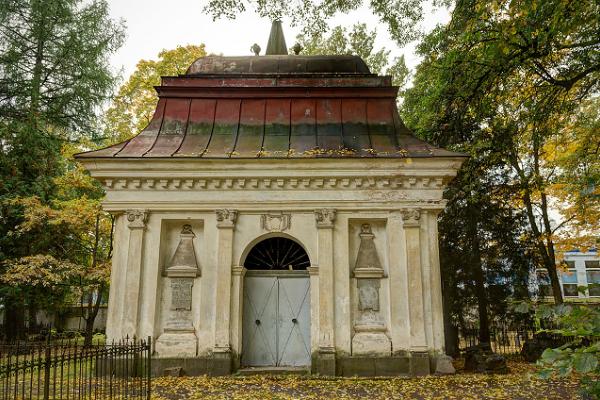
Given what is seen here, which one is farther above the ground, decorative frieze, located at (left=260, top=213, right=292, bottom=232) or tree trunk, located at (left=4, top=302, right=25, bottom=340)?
decorative frieze, located at (left=260, top=213, right=292, bottom=232)

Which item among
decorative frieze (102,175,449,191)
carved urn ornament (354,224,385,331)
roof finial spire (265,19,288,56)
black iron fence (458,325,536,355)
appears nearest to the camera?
carved urn ornament (354,224,385,331)

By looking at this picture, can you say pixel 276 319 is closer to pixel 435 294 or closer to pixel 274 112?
pixel 435 294

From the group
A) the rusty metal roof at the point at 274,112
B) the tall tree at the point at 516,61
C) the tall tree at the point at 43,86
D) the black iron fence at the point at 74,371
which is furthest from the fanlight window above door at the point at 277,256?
the tall tree at the point at 43,86

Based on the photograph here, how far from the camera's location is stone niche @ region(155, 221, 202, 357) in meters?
10.6

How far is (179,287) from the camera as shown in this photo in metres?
11.0

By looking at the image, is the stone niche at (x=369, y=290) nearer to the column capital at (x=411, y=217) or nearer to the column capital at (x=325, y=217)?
the column capital at (x=411, y=217)

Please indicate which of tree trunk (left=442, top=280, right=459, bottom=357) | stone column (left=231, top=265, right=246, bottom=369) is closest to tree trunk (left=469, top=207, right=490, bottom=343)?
tree trunk (left=442, top=280, right=459, bottom=357)

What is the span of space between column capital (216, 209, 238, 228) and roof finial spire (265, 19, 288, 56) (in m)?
7.92

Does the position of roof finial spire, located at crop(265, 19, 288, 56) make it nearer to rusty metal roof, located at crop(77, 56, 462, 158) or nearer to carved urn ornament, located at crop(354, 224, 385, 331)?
rusty metal roof, located at crop(77, 56, 462, 158)

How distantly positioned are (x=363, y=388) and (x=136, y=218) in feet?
21.0

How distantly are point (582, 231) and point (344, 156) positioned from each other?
448 inches

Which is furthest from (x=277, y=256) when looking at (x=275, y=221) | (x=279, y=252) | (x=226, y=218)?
(x=226, y=218)

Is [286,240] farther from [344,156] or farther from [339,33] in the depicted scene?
[339,33]

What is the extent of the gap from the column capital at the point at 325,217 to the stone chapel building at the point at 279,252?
0.02 metres
